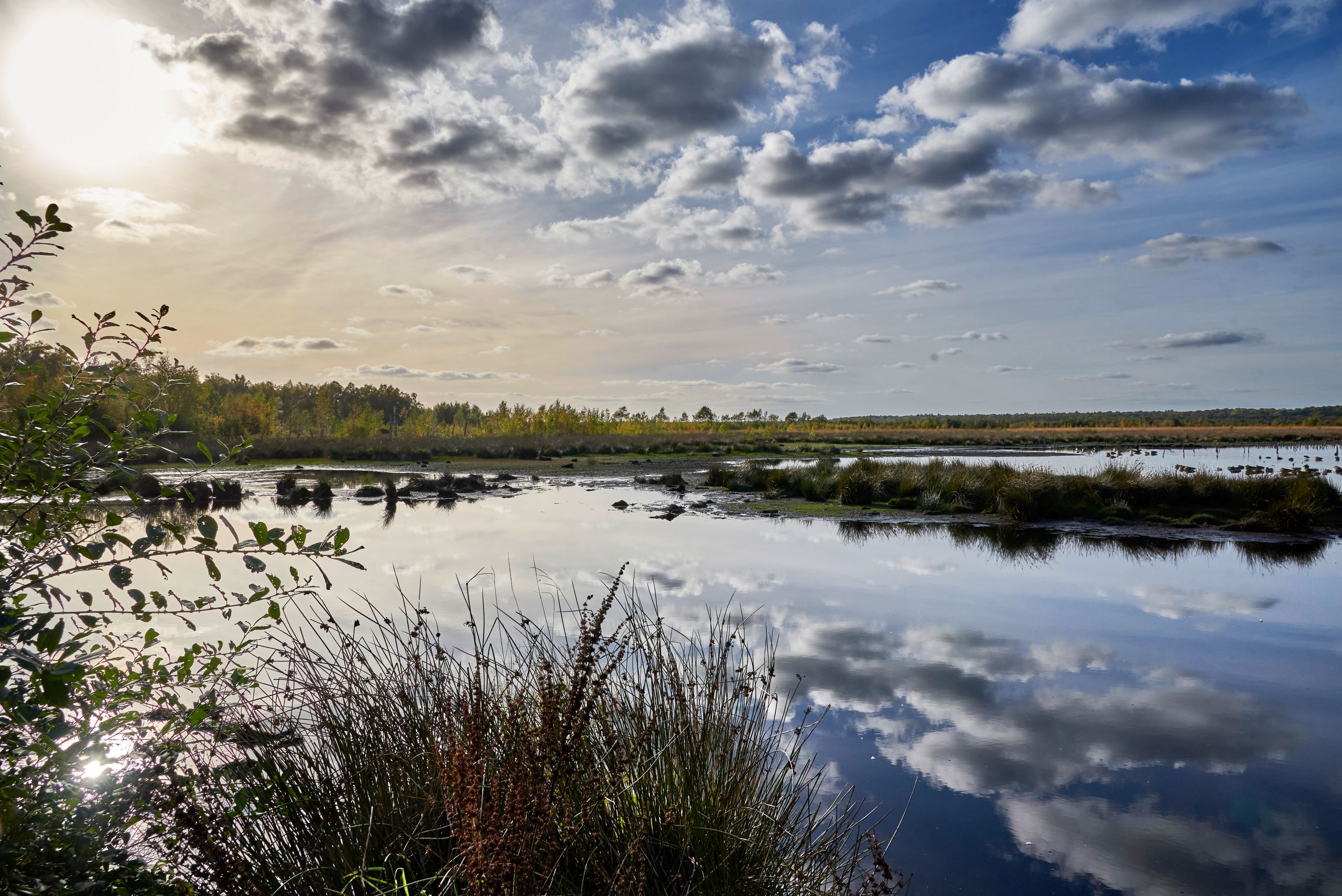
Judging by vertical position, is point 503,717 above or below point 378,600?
above

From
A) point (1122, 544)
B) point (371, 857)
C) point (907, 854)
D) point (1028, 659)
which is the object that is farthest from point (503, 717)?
point (1122, 544)

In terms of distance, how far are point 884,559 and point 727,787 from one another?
10.6 meters

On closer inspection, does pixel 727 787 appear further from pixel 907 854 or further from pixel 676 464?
pixel 676 464

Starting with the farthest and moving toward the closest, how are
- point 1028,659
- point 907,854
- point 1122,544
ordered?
point 1122,544, point 1028,659, point 907,854

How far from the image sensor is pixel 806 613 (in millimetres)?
9484

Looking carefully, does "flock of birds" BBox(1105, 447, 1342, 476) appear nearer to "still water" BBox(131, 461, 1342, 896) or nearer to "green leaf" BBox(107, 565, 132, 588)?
"still water" BBox(131, 461, 1342, 896)

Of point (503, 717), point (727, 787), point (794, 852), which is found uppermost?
point (503, 717)

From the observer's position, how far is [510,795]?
2.42 m

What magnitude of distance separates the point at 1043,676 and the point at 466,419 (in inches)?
5003

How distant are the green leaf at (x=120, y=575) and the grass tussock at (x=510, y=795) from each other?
844mm

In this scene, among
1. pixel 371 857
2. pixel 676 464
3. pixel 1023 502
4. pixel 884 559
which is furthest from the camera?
pixel 676 464

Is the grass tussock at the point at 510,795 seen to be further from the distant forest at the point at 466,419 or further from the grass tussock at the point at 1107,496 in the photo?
the distant forest at the point at 466,419

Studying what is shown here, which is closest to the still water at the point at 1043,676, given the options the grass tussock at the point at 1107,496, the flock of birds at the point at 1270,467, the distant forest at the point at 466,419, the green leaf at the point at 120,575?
the grass tussock at the point at 1107,496

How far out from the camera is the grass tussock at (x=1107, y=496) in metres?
16.8
